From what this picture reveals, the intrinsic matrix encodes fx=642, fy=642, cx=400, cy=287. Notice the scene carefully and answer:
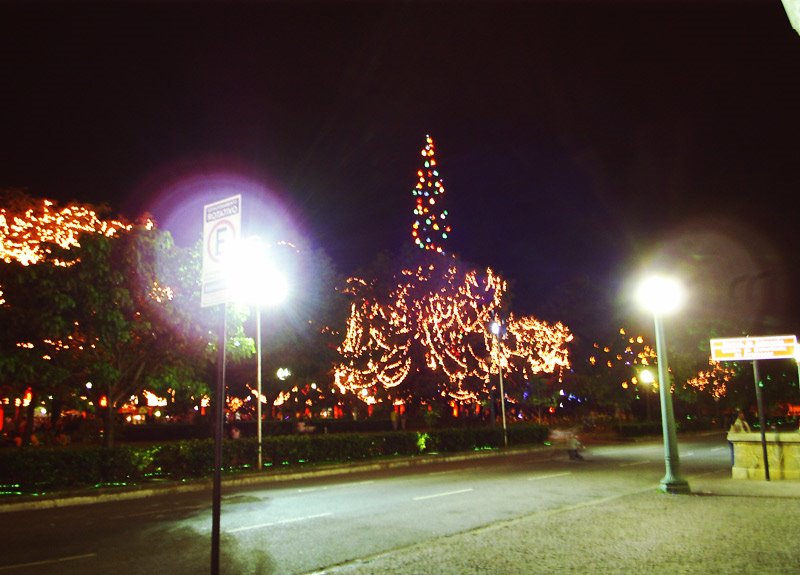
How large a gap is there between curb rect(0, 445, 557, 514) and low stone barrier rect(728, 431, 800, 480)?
39.7ft

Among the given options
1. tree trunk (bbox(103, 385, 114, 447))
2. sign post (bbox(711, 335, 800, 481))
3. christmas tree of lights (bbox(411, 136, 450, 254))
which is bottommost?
tree trunk (bbox(103, 385, 114, 447))

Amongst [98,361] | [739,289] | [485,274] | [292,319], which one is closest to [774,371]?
[739,289]

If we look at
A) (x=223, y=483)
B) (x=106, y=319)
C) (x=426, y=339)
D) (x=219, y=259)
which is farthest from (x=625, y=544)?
(x=426, y=339)

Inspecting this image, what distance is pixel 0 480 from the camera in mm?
16281

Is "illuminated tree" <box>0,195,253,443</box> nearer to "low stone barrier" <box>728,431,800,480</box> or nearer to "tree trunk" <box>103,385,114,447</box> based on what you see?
"tree trunk" <box>103,385,114,447</box>

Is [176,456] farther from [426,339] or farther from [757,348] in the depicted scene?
[426,339]

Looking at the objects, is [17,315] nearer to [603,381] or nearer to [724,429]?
[603,381]

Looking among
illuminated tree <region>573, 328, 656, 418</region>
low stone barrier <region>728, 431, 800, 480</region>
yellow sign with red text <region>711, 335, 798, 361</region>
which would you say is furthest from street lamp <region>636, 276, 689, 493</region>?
illuminated tree <region>573, 328, 656, 418</region>

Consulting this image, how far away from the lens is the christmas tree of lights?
255 feet

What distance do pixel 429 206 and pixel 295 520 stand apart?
68.8 m

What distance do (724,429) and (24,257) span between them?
2138 inches

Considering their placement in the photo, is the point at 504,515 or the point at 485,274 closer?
the point at 504,515

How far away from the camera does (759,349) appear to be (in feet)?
53.3

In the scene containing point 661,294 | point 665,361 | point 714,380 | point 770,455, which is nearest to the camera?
point 665,361
